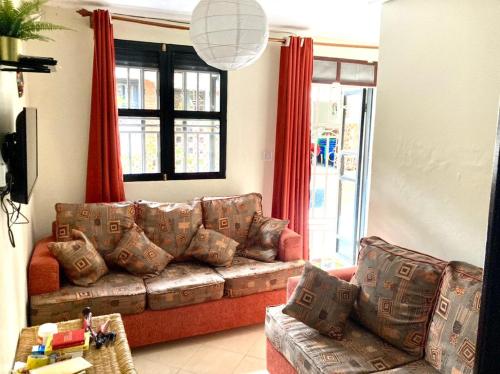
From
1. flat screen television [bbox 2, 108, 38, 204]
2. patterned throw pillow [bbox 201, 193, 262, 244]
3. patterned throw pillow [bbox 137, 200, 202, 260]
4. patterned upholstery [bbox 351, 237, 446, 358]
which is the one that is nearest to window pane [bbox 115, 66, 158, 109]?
patterned throw pillow [bbox 137, 200, 202, 260]

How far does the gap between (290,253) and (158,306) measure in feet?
3.89

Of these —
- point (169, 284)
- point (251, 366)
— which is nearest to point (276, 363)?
point (251, 366)

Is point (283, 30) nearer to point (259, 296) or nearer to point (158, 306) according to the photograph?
point (259, 296)

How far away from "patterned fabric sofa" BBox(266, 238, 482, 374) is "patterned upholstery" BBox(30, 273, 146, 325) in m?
0.97

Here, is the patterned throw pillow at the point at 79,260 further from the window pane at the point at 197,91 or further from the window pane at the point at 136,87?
the window pane at the point at 197,91

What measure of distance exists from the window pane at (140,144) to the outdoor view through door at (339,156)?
1748mm

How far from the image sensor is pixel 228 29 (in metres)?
1.89

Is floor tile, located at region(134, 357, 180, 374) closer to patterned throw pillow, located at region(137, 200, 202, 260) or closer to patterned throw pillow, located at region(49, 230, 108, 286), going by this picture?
patterned throw pillow, located at region(49, 230, 108, 286)

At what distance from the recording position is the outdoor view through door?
4359 millimetres

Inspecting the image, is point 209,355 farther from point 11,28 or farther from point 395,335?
point 11,28

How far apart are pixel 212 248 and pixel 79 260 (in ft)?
3.32

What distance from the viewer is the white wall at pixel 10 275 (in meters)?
1.76

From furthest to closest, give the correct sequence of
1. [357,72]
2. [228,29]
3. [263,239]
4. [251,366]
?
[357,72]
[263,239]
[251,366]
[228,29]

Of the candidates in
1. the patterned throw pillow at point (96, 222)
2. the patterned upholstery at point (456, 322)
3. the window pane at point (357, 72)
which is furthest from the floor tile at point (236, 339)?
the window pane at point (357, 72)
